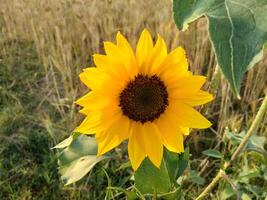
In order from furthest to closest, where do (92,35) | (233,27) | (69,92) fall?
(92,35)
(69,92)
(233,27)

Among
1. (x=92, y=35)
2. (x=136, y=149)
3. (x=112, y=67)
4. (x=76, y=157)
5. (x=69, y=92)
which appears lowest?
(x=69, y=92)

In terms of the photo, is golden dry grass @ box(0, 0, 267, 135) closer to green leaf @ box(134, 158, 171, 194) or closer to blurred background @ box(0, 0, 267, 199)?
blurred background @ box(0, 0, 267, 199)

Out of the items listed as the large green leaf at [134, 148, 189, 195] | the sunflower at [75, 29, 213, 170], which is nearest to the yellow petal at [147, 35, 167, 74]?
the sunflower at [75, 29, 213, 170]

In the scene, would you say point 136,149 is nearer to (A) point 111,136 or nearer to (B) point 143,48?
(A) point 111,136

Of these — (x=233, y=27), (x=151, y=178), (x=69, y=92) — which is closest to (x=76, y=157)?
(x=151, y=178)

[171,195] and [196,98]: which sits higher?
[196,98]

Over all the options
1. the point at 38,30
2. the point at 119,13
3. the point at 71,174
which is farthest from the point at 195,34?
the point at 71,174

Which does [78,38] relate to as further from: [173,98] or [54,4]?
[173,98]

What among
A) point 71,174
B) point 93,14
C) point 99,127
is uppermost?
point 99,127
